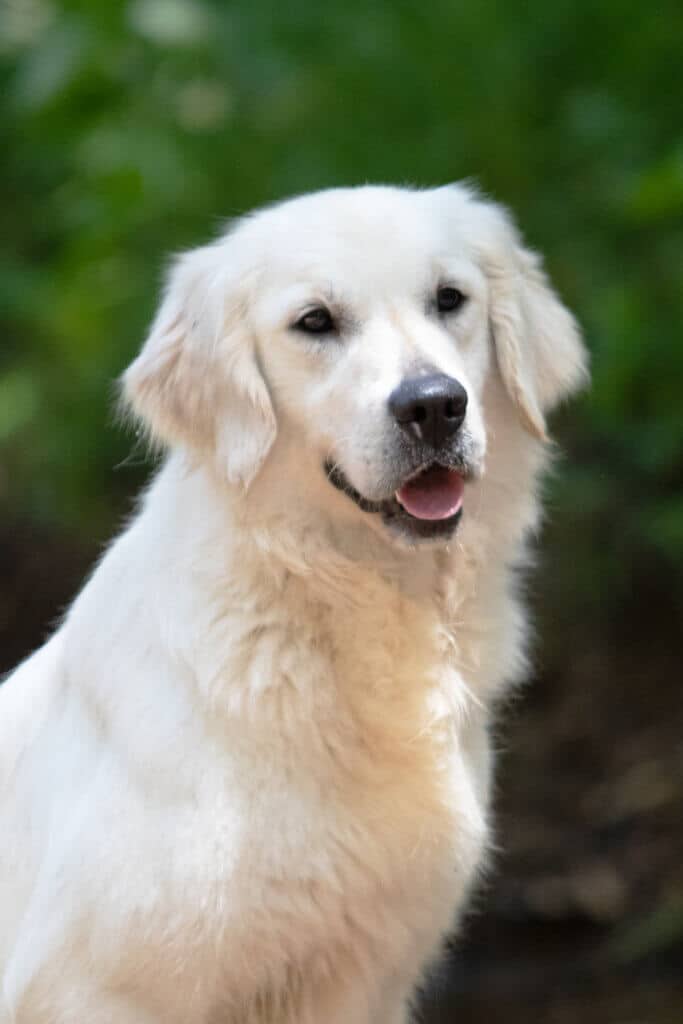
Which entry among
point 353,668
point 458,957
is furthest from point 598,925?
point 353,668

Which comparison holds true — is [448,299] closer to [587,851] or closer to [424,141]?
[424,141]

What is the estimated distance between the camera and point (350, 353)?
2.96m

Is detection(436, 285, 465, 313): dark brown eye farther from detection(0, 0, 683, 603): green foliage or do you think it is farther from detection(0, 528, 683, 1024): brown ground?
detection(0, 528, 683, 1024): brown ground

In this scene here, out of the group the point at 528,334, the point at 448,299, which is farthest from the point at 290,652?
the point at 528,334

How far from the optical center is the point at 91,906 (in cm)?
285

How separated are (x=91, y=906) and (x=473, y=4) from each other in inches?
180

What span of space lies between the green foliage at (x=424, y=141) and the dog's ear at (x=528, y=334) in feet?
7.18

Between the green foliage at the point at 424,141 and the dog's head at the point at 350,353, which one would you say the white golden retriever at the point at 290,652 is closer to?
the dog's head at the point at 350,353

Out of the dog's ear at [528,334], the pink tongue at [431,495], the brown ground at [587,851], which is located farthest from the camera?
the brown ground at [587,851]

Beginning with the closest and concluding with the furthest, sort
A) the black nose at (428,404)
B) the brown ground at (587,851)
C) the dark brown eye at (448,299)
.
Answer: the black nose at (428,404), the dark brown eye at (448,299), the brown ground at (587,851)

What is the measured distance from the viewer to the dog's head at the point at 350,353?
2883mm

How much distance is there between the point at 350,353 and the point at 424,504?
345 mm

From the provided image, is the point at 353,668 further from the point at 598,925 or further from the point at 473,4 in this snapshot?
the point at 473,4

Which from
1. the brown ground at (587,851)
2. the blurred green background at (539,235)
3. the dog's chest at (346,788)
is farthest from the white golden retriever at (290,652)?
the blurred green background at (539,235)
